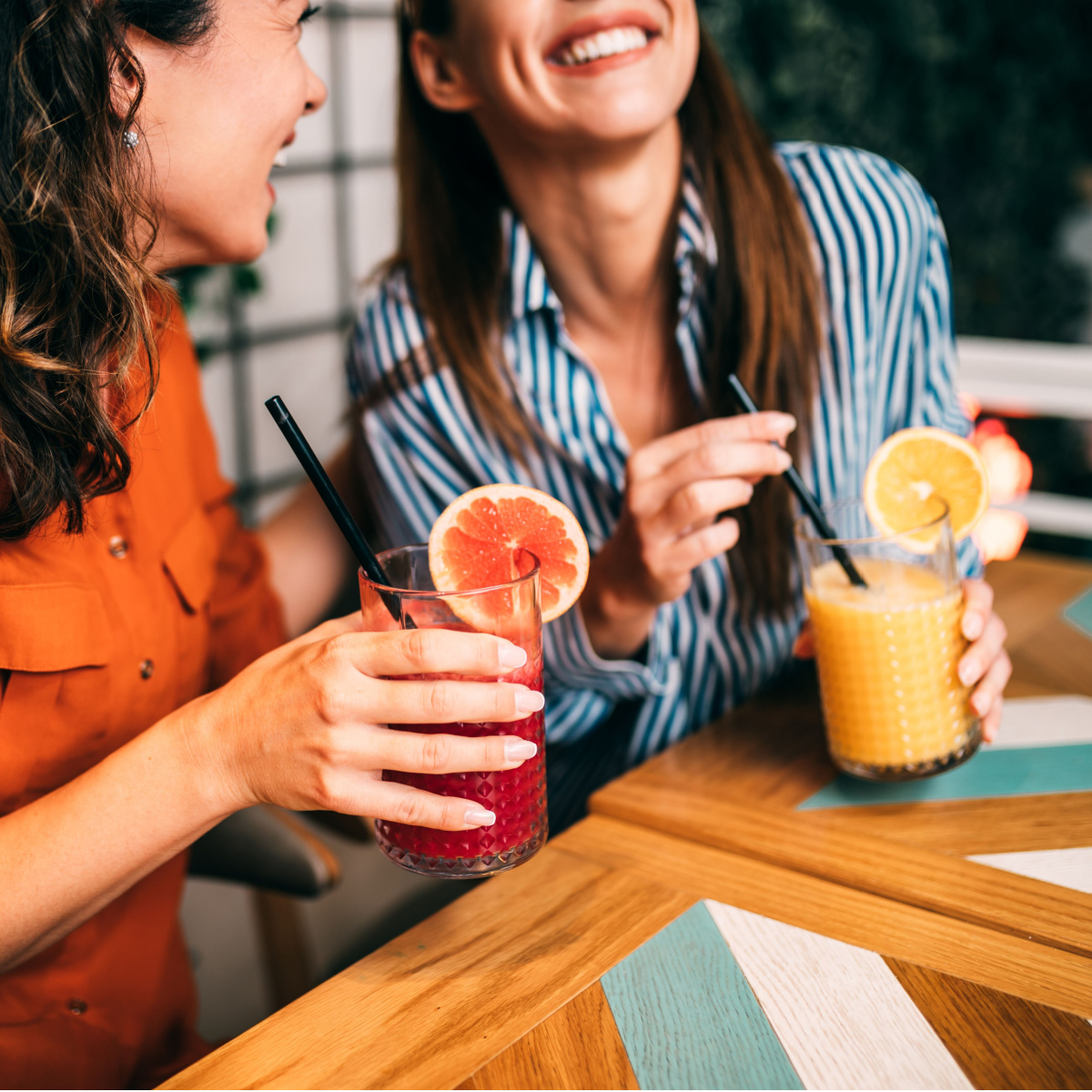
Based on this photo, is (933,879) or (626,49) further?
(626,49)

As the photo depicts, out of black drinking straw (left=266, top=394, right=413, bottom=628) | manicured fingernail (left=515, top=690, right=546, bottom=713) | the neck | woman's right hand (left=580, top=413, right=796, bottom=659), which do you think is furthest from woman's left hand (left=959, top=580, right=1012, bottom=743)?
the neck

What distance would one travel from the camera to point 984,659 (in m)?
1.08

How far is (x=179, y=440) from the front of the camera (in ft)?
4.35

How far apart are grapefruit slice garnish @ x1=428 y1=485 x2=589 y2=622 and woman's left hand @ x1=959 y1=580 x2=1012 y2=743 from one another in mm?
427

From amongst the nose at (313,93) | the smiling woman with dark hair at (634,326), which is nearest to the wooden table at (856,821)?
the smiling woman with dark hair at (634,326)

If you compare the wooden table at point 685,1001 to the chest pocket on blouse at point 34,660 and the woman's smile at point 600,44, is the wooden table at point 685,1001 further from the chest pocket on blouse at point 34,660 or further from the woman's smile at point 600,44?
the woman's smile at point 600,44

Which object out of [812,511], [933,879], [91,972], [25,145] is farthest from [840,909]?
[25,145]

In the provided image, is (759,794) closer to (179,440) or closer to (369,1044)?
(369,1044)

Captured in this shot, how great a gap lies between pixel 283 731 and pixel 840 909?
49 cm

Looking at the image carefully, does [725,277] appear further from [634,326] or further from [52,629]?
[52,629]

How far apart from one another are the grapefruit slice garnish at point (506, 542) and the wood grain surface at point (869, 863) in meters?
0.28

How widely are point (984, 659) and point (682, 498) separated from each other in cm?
35

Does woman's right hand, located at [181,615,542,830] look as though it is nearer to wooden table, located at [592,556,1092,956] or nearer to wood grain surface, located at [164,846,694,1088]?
wood grain surface, located at [164,846,694,1088]

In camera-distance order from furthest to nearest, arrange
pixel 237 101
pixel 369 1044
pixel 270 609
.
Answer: pixel 270 609, pixel 237 101, pixel 369 1044
